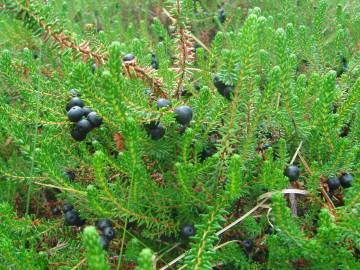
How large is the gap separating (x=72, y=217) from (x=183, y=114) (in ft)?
2.76

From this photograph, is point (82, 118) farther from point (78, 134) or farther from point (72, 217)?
point (72, 217)

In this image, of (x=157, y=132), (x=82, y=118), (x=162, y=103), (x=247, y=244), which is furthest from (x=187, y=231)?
(x=82, y=118)

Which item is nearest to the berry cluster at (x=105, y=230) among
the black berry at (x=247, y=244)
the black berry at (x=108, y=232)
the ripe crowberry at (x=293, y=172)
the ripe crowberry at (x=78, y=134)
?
the black berry at (x=108, y=232)

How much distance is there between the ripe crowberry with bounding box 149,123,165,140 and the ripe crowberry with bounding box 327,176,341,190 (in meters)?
0.84

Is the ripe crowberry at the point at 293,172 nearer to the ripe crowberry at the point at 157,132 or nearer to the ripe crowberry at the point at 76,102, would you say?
the ripe crowberry at the point at 157,132

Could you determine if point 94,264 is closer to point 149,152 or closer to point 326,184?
point 149,152

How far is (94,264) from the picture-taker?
1.12 m

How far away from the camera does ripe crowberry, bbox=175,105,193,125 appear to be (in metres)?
1.77

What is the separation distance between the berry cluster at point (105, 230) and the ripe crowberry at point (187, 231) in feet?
1.07

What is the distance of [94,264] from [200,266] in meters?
0.43

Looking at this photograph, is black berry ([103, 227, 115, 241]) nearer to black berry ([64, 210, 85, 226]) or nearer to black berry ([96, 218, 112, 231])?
black berry ([96, 218, 112, 231])

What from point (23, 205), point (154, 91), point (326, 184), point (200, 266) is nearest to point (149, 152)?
point (154, 91)

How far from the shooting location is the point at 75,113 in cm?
190

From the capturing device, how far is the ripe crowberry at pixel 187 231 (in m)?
1.89
